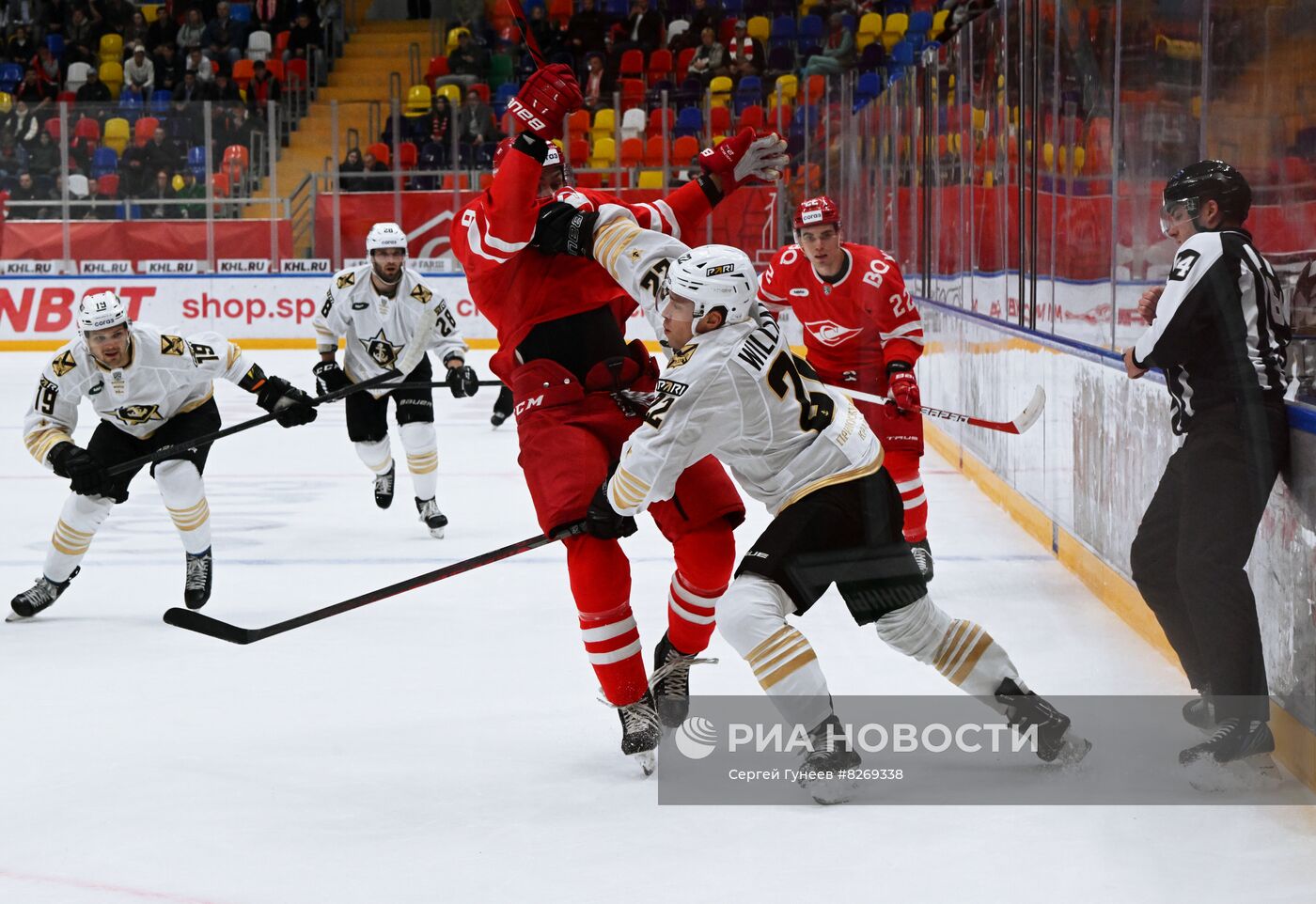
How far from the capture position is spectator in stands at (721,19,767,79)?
14.8 metres

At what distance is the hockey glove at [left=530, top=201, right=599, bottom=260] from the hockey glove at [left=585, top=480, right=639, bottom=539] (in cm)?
51

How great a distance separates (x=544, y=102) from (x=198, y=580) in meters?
2.35

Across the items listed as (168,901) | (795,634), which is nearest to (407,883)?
(168,901)

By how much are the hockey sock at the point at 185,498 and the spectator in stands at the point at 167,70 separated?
41.6 feet

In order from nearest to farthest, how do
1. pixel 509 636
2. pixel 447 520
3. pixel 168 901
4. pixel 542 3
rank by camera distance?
pixel 168 901 → pixel 509 636 → pixel 447 520 → pixel 542 3

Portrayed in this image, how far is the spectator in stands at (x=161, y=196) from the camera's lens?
13.0 m

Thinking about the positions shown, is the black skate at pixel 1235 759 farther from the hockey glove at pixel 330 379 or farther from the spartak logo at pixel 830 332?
the hockey glove at pixel 330 379

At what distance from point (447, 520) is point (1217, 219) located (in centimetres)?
372

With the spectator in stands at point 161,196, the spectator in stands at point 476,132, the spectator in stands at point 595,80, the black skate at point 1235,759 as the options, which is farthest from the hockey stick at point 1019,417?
the spectator in stands at point 595,80

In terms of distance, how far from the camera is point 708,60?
48.9 feet

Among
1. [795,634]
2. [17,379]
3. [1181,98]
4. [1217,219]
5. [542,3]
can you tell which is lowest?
[17,379]

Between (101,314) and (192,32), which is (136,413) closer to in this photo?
(101,314)

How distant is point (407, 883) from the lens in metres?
2.49

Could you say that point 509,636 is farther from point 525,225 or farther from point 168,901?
point 168,901
